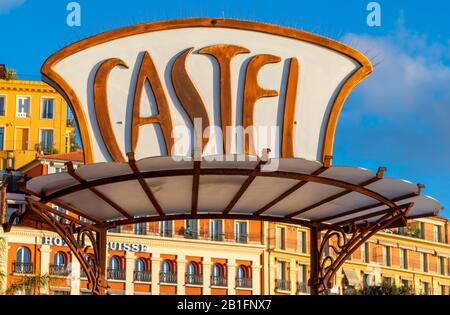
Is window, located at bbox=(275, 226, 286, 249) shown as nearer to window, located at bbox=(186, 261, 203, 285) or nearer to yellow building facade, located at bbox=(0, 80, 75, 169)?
window, located at bbox=(186, 261, 203, 285)

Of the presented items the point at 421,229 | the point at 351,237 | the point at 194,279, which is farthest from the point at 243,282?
the point at 351,237

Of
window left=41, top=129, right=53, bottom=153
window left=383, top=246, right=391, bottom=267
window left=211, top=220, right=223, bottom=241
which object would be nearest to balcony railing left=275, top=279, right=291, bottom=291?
window left=211, top=220, right=223, bottom=241

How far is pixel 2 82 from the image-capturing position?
92.6 metres

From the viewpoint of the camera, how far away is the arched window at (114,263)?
78688 millimetres

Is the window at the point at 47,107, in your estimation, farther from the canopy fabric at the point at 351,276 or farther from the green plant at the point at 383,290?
the green plant at the point at 383,290

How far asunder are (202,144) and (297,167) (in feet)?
4.20

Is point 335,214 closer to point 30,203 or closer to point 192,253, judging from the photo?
point 30,203

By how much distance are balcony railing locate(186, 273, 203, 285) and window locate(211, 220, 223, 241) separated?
306 centimetres

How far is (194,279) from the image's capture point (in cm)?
8000

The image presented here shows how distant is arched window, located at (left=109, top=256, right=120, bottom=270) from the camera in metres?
78.7

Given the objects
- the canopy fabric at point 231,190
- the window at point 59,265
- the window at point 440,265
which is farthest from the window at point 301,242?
the canopy fabric at point 231,190

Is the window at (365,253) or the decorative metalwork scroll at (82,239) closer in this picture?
the decorative metalwork scroll at (82,239)

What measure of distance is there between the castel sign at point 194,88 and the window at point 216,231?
67.9 metres
